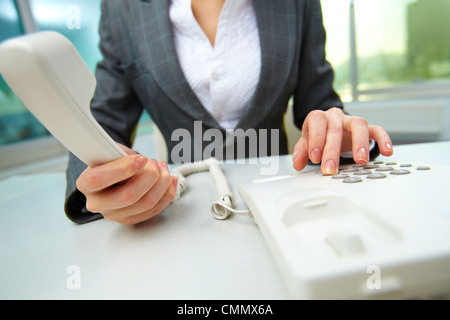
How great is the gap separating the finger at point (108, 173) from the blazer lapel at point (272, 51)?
1.47 feet

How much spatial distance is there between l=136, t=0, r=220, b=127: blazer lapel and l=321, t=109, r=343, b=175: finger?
12.5 inches

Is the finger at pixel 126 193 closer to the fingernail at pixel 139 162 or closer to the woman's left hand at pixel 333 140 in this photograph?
the fingernail at pixel 139 162

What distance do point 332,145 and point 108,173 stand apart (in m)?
0.31

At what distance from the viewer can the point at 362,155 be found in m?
0.40

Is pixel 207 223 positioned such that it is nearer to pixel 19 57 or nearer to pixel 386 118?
pixel 19 57

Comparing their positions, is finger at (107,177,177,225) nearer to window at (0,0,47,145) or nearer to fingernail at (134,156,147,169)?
fingernail at (134,156,147,169)

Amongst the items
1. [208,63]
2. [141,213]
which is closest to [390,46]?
[208,63]

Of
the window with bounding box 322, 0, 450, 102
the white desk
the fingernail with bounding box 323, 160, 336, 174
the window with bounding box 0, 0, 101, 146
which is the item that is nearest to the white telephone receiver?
the white desk

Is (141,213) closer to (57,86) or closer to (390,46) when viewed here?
(57,86)

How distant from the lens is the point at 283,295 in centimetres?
22

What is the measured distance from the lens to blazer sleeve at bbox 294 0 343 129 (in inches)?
30.7

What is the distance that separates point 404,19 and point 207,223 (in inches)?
87.0

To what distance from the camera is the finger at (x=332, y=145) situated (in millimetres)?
386
